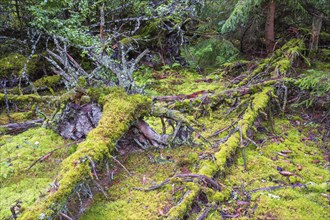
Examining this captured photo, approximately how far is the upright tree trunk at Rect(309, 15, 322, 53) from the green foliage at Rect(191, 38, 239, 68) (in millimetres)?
1730

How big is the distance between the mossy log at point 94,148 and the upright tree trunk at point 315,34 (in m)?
4.81

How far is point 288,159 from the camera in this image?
139 inches

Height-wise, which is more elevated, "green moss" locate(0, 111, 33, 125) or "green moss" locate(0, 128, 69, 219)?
"green moss" locate(0, 111, 33, 125)

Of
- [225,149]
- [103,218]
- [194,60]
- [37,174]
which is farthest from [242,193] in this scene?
[194,60]

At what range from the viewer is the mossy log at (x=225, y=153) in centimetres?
242

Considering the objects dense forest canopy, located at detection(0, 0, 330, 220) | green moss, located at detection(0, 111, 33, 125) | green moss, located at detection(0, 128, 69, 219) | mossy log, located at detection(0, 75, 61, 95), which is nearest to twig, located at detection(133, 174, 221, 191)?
dense forest canopy, located at detection(0, 0, 330, 220)

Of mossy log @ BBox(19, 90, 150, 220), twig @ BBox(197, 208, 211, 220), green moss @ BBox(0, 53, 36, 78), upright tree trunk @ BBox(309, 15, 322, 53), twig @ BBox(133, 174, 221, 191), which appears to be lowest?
twig @ BBox(197, 208, 211, 220)

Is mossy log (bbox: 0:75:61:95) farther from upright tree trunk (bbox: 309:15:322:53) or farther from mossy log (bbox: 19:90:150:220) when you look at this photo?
upright tree trunk (bbox: 309:15:322:53)

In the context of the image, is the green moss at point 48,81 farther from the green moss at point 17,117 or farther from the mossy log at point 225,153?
the mossy log at point 225,153

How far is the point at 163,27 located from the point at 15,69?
4250mm

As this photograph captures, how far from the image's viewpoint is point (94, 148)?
2.73 m

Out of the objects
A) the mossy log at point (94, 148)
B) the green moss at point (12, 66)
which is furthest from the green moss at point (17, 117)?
the mossy log at point (94, 148)

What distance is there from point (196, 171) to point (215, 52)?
461 cm

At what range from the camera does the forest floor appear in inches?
104
